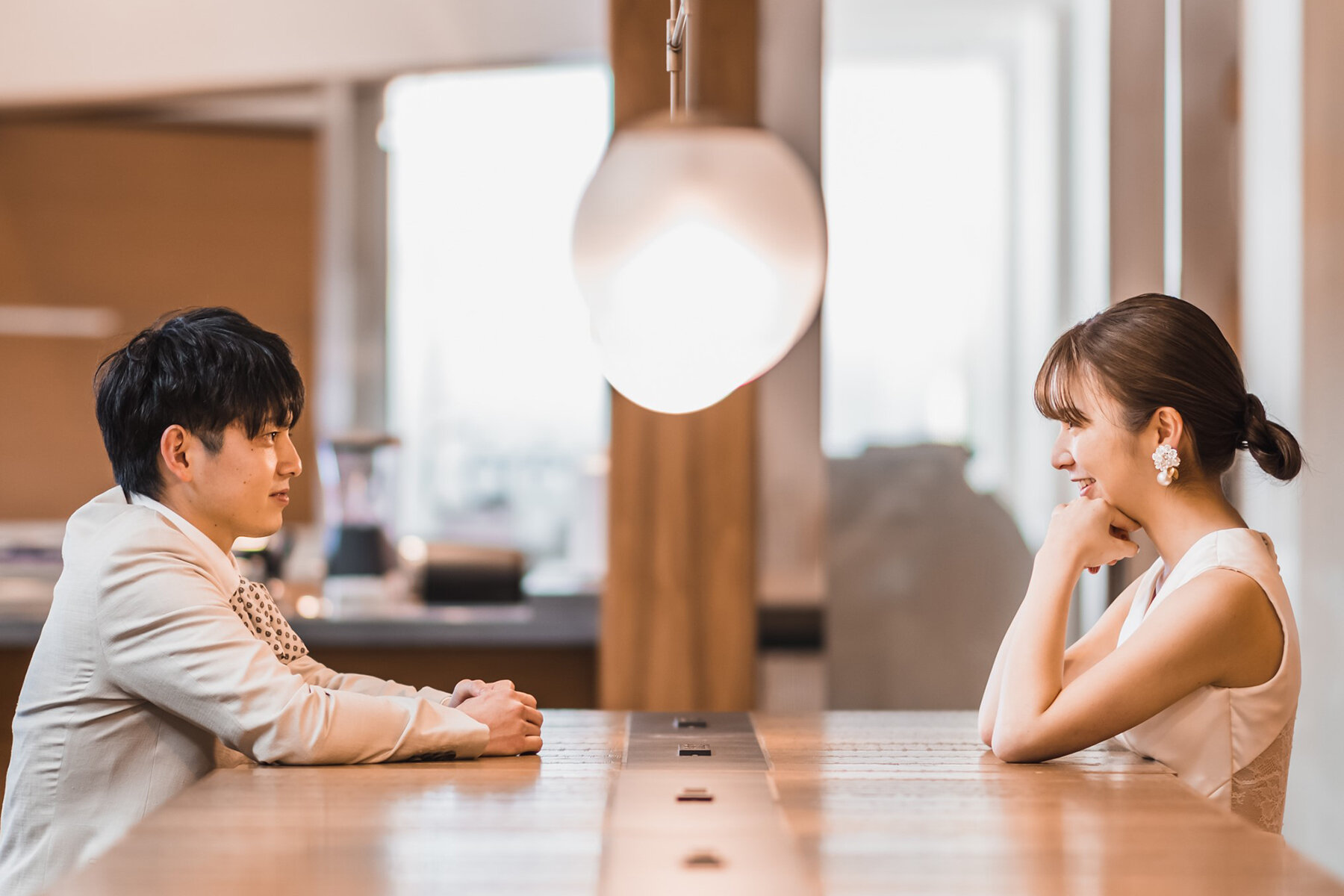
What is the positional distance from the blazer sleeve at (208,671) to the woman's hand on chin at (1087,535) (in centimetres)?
84

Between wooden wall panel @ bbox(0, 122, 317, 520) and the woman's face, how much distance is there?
3396mm

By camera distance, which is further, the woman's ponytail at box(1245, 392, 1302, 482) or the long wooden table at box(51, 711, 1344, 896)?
the woman's ponytail at box(1245, 392, 1302, 482)

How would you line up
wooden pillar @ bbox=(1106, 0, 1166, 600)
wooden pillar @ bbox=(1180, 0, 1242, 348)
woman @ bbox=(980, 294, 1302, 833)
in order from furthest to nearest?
1. wooden pillar @ bbox=(1106, 0, 1166, 600)
2. wooden pillar @ bbox=(1180, 0, 1242, 348)
3. woman @ bbox=(980, 294, 1302, 833)

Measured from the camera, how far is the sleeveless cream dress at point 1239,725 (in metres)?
1.41

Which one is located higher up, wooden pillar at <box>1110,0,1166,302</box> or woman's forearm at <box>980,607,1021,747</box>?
wooden pillar at <box>1110,0,1166,302</box>

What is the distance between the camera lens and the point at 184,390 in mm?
1448

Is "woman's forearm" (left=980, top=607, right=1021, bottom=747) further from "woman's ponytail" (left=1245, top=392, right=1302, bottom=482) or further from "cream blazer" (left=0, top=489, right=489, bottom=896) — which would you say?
"cream blazer" (left=0, top=489, right=489, bottom=896)

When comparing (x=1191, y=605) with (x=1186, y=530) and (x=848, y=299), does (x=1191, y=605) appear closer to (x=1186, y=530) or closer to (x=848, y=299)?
(x=1186, y=530)

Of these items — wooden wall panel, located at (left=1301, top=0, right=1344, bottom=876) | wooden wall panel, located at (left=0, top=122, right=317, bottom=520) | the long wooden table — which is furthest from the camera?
wooden wall panel, located at (left=0, top=122, right=317, bottom=520)

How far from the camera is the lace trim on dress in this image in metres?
1.42

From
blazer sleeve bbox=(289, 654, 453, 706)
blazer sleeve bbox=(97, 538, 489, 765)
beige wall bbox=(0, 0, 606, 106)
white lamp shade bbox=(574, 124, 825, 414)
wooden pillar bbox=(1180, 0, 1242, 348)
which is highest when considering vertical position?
beige wall bbox=(0, 0, 606, 106)

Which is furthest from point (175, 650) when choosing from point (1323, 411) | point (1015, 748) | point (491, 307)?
point (491, 307)

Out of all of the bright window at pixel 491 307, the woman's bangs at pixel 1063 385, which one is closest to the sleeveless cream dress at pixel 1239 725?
the woman's bangs at pixel 1063 385

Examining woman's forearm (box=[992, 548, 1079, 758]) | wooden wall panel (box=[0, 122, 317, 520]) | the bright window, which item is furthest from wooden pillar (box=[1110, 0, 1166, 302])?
wooden wall panel (box=[0, 122, 317, 520])
